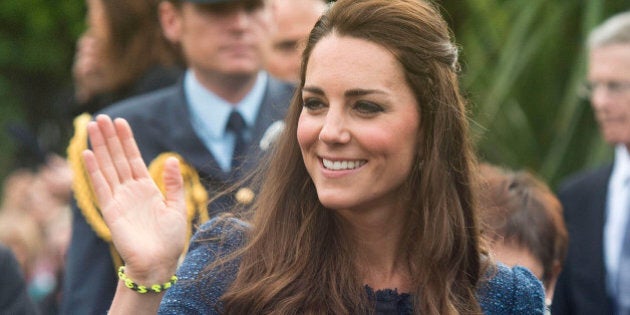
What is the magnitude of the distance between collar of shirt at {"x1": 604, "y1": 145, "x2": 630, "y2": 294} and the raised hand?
2.84 metres

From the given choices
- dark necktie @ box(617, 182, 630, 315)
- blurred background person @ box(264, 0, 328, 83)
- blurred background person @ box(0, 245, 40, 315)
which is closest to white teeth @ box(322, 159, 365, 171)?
blurred background person @ box(0, 245, 40, 315)

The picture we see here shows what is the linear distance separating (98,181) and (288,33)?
3284 millimetres

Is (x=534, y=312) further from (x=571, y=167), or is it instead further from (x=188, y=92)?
(x=571, y=167)

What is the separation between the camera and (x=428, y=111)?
141 inches

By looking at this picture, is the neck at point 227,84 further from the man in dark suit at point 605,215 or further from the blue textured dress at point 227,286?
the man in dark suit at point 605,215

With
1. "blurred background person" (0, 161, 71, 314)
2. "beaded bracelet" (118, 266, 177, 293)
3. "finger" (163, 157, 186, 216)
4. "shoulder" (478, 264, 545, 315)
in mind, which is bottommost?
"blurred background person" (0, 161, 71, 314)

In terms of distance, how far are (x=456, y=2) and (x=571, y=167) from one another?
122cm

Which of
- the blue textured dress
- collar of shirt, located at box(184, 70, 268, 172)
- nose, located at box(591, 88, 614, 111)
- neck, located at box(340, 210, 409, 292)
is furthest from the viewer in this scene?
nose, located at box(591, 88, 614, 111)

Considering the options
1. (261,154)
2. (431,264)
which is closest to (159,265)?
(431,264)

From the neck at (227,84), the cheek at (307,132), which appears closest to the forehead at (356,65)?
the cheek at (307,132)

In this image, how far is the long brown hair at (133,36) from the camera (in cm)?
529

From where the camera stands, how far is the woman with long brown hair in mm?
3443

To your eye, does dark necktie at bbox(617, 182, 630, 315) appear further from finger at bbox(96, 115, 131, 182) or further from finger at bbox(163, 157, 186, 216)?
finger at bbox(96, 115, 131, 182)

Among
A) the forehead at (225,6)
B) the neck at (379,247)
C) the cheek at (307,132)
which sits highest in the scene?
the forehead at (225,6)
